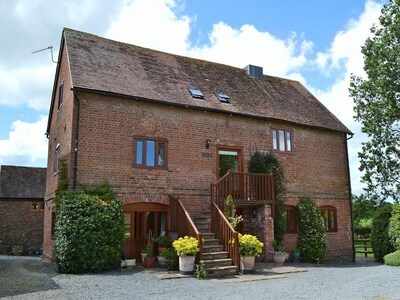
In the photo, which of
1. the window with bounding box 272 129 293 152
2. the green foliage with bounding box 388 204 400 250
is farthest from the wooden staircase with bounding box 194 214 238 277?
the green foliage with bounding box 388 204 400 250

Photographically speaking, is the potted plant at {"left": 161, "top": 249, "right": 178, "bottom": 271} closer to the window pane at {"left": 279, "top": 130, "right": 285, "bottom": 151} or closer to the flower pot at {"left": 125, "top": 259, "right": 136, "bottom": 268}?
the flower pot at {"left": 125, "top": 259, "right": 136, "bottom": 268}

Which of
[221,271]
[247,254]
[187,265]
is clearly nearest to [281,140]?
[247,254]

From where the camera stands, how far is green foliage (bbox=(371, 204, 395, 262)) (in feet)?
56.6

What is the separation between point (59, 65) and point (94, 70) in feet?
15.6

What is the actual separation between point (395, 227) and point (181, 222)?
9549 mm

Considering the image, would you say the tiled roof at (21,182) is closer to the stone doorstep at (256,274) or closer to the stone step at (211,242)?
the stone doorstep at (256,274)

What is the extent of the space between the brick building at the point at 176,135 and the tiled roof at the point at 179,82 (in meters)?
0.06

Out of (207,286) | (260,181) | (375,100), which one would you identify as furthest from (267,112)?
(207,286)

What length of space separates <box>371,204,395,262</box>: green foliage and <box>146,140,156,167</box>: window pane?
10961 mm

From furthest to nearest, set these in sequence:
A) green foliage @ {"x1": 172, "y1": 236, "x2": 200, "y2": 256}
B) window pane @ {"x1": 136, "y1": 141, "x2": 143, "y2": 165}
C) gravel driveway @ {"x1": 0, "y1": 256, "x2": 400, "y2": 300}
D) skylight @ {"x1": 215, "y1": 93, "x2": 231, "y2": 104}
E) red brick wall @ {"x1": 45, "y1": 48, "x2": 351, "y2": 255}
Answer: skylight @ {"x1": 215, "y1": 93, "x2": 231, "y2": 104} → window pane @ {"x1": 136, "y1": 141, "x2": 143, "y2": 165} → red brick wall @ {"x1": 45, "y1": 48, "x2": 351, "y2": 255} → green foliage @ {"x1": 172, "y1": 236, "x2": 200, "y2": 256} → gravel driveway @ {"x1": 0, "y1": 256, "x2": 400, "y2": 300}

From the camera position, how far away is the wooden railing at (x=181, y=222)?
471 inches

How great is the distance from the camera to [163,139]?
14.9 m

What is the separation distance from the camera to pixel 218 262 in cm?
1200

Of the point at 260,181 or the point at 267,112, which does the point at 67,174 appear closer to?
the point at 260,181
